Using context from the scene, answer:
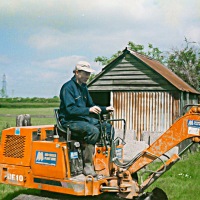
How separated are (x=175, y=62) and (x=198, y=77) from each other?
2463mm

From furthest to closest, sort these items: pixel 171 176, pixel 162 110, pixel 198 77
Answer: pixel 198 77 → pixel 162 110 → pixel 171 176

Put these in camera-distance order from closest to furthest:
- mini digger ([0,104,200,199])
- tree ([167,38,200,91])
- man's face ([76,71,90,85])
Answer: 1. mini digger ([0,104,200,199])
2. man's face ([76,71,90,85])
3. tree ([167,38,200,91])

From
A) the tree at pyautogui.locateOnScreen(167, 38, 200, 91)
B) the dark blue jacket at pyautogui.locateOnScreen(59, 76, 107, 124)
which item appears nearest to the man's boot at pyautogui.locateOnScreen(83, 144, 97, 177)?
the dark blue jacket at pyautogui.locateOnScreen(59, 76, 107, 124)

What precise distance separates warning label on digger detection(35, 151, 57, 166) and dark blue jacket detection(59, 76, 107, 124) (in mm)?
609

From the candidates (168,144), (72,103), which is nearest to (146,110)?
(72,103)

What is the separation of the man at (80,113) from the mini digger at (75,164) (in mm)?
141

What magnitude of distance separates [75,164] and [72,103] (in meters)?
1.02

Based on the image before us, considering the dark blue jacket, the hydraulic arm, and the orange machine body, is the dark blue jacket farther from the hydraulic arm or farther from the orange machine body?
the hydraulic arm

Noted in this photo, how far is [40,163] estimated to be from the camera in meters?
6.34

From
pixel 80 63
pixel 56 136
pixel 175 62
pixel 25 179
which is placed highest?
pixel 175 62

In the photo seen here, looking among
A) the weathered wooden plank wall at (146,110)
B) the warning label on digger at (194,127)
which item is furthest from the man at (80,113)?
the weathered wooden plank wall at (146,110)

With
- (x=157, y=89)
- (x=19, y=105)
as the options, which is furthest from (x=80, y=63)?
(x=19, y=105)

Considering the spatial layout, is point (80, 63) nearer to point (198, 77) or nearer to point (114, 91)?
point (114, 91)

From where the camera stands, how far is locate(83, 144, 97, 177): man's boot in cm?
620
